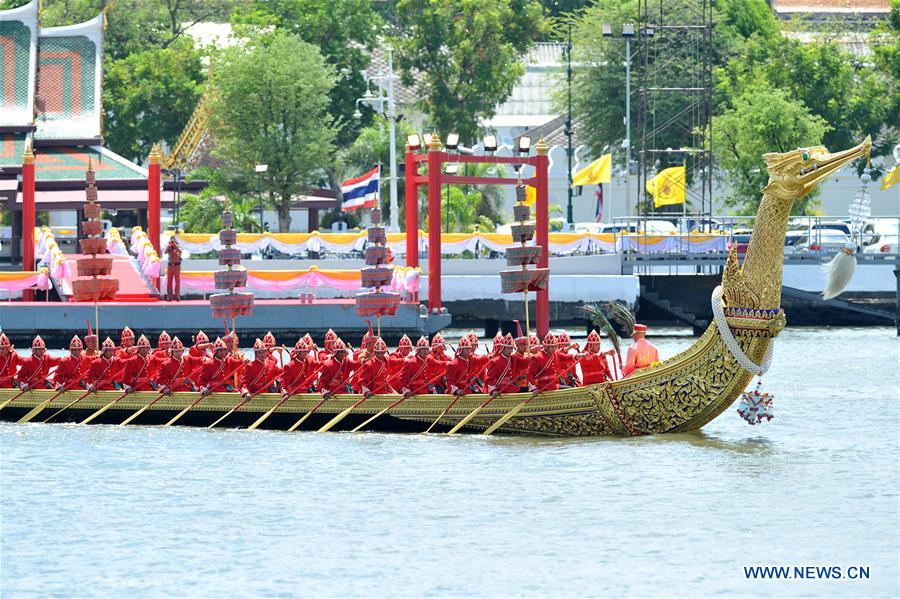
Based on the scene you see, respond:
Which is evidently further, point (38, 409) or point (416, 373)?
point (38, 409)

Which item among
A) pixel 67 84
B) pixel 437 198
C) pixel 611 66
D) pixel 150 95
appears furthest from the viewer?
pixel 150 95

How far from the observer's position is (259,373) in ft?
96.5

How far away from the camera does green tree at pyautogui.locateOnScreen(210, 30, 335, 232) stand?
60.9m

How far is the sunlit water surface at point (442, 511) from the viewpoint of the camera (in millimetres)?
20297

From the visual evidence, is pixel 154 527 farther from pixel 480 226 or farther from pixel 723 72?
pixel 723 72

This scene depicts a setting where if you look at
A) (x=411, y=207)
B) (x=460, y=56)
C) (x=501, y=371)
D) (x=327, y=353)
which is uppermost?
(x=460, y=56)

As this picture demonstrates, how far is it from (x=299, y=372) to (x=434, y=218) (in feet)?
45.7

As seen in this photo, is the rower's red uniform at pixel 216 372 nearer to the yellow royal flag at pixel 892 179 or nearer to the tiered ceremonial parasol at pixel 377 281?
the tiered ceremonial parasol at pixel 377 281

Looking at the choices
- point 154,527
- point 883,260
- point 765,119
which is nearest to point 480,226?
point 765,119

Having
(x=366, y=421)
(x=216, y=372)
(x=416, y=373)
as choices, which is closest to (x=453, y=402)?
(x=416, y=373)

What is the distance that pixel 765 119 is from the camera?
59875 millimetres

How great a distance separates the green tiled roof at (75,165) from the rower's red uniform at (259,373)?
2953 cm

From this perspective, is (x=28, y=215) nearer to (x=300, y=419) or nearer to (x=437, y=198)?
(x=437, y=198)

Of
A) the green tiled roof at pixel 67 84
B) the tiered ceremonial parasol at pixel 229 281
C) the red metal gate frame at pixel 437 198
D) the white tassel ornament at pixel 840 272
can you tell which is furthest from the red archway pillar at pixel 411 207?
the green tiled roof at pixel 67 84
